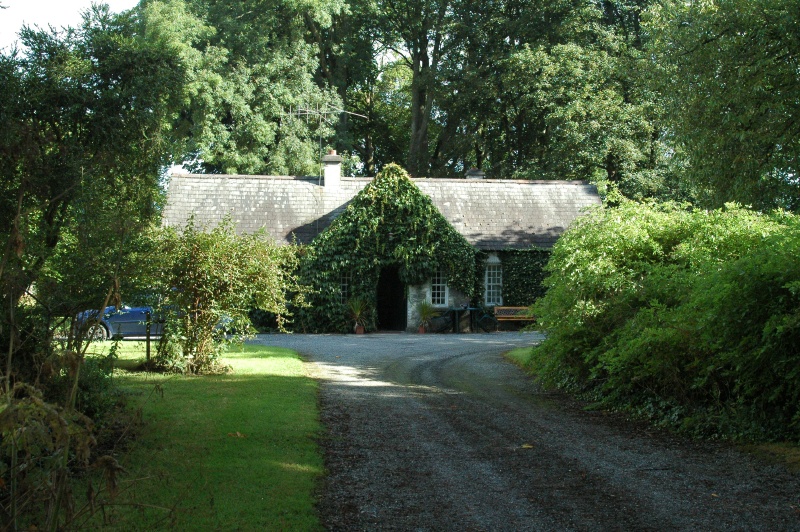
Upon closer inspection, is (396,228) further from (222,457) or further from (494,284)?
(222,457)

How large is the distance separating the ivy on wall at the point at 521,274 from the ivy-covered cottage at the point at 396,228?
1.6 inches

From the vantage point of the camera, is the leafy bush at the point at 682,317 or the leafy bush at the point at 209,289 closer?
the leafy bush at the point at 682,317

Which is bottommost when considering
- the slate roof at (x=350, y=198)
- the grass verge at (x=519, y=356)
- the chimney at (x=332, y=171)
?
the grass verge at (x=519, y=356)

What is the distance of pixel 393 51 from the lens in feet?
158

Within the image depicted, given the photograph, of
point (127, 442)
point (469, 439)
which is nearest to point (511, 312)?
point (469, 439)

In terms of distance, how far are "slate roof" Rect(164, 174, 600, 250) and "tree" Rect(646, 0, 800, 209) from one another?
11977mm

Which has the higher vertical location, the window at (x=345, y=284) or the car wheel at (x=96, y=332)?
the window at (x=345, y=284)

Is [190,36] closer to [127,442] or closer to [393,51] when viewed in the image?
[393,51]

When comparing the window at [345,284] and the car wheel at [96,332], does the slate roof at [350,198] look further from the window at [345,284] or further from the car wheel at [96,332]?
the car wheel at [96,332]

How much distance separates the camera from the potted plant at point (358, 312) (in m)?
28.4

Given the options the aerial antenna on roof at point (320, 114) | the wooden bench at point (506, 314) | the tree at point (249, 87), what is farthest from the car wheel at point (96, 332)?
the aerial antenna on roof at point (320, 114)

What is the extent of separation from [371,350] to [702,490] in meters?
14.4

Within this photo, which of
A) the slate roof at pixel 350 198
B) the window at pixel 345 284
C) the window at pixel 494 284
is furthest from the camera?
the window at pixel 494 284

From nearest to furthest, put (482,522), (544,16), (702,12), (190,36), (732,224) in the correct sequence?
(482,522)
(732,224)
(702,12)
(190,36)
(544,16)
